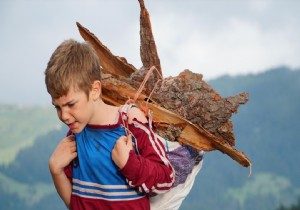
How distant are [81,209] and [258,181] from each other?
121 metres

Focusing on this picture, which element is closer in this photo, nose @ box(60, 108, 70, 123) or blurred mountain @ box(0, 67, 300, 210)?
nose @ box(60, 108, 70, 123)

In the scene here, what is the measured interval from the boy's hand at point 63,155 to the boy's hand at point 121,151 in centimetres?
46

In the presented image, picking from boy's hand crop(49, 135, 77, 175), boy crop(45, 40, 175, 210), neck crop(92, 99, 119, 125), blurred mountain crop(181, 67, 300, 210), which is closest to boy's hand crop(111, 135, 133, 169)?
boy crop(45, 40, 175, 210)

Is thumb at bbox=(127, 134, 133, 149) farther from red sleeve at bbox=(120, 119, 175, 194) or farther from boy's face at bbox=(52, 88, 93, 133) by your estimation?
boy's face at bbox=(52, 88, 93, 133)

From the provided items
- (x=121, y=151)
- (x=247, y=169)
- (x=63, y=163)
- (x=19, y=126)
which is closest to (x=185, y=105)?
(x=121, y=151)

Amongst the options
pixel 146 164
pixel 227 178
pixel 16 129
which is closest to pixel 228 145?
pixel 146 164

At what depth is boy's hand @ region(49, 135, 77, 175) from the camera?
4412 millimetres

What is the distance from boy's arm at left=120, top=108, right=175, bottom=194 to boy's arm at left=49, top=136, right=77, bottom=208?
20.3 inches

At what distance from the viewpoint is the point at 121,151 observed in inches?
157

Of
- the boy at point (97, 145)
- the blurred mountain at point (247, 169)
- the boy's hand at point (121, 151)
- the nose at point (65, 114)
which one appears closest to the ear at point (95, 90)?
the boy at point (97, 145)

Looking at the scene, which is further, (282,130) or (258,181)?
(282,130)

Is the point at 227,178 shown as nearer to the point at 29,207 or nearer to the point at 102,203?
the point at 29,207

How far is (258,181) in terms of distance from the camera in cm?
12219

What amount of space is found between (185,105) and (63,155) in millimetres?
969
